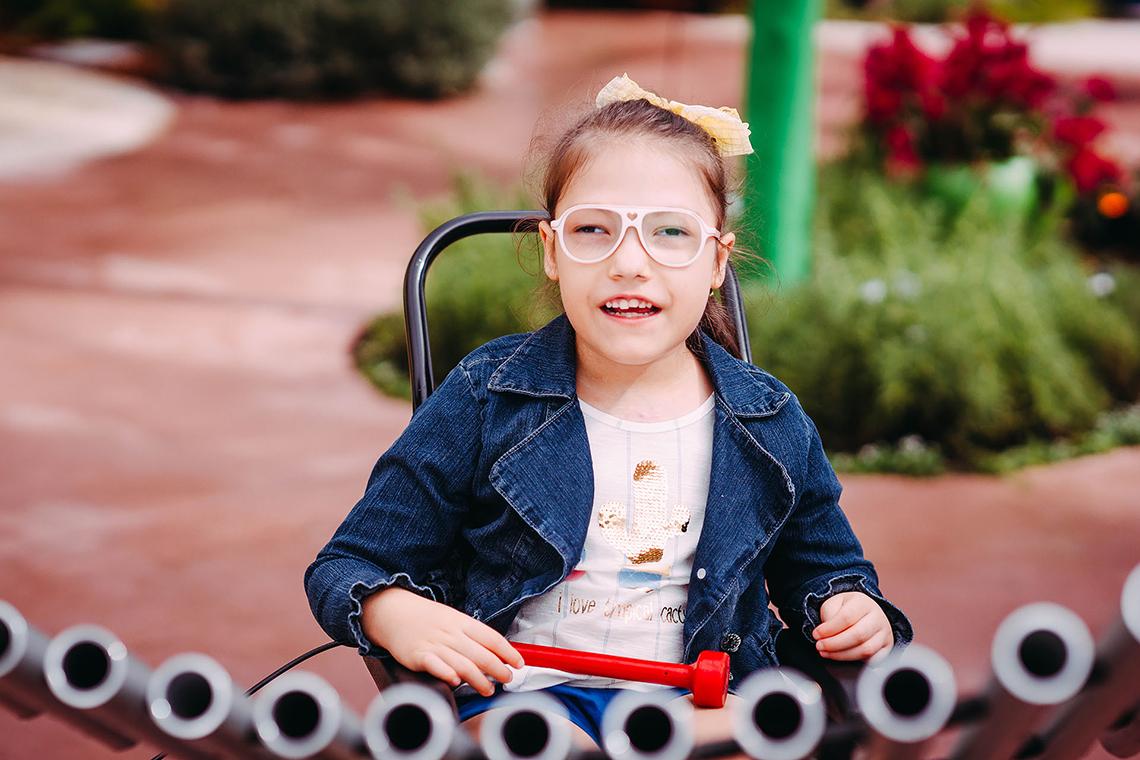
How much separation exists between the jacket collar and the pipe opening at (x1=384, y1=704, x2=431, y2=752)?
2.37 feet

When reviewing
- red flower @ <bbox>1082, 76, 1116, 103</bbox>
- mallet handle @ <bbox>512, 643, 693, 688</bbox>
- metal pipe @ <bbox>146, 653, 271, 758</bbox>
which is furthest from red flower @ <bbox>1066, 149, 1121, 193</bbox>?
metal pipe @ <bbox>146, 653, 271, 758</bbox>

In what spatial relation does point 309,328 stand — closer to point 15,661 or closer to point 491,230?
point 491,230

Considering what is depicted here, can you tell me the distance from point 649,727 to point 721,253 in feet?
2.98

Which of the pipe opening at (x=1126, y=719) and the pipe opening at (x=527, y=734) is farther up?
the pipe opening at (x=527, y=734)

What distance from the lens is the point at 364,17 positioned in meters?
10.6

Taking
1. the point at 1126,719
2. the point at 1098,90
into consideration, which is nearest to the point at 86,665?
the point at 1126,719

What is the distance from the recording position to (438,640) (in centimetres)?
128

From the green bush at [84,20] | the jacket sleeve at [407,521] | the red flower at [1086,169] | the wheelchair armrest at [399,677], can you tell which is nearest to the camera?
the wheelchair armrest at [399,677]

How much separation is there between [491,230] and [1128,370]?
3.16m

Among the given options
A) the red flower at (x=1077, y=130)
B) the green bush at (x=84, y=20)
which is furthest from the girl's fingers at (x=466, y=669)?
the green bush at (x=84, y=20)

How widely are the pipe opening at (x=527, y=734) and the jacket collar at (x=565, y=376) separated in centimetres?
74

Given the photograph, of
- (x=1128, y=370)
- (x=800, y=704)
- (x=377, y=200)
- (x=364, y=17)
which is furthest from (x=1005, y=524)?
(x=364, y=17)

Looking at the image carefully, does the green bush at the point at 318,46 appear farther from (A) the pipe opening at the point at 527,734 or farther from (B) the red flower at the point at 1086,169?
(A) the pipe opening at the point at 527,734

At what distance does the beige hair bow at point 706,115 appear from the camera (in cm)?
150
